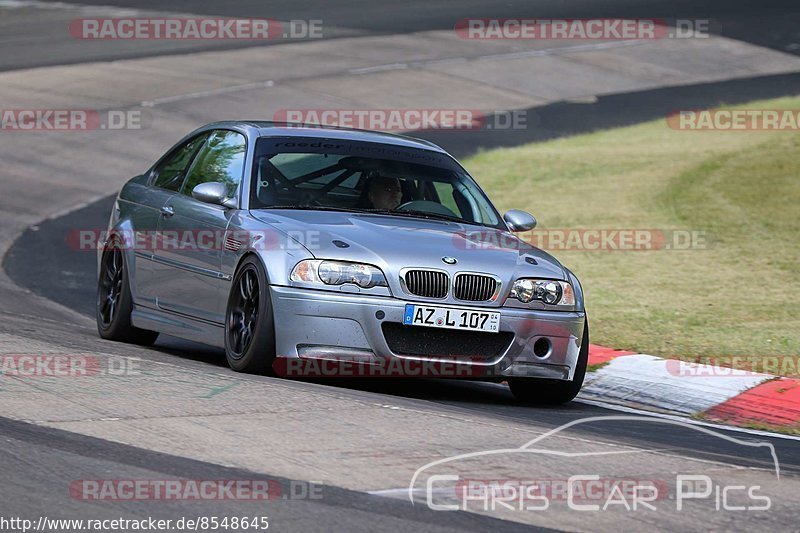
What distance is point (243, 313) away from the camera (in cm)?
810

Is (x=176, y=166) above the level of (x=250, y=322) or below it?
above

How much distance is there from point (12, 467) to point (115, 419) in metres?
0.94

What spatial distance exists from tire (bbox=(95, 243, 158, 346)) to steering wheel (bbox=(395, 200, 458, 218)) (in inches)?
79.0

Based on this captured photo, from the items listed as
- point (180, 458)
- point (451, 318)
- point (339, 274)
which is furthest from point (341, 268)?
point (180, 458)

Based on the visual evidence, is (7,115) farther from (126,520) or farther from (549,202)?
(126,520)

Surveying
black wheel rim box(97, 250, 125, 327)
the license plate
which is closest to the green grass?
the license plate

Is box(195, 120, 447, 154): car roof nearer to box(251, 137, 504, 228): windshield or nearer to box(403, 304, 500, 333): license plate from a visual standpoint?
box(251, 137, 504, 228): windshield

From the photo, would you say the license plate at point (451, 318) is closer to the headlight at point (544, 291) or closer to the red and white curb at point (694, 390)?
the headlight at point (544, 291)

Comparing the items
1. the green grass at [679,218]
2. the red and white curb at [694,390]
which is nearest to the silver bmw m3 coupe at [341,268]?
the red and white curb at [694,390]

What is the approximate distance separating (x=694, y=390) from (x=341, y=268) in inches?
104

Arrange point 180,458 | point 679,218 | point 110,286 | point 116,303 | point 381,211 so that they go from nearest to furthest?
1. point 180,458
2. point 381,211
3. point 116,303
4. point 110,286
5. point 679,218

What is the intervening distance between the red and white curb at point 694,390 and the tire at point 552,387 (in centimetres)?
67

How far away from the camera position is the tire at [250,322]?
7.77 meters

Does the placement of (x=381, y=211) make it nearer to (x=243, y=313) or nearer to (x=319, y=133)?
(x=319, y=133)
